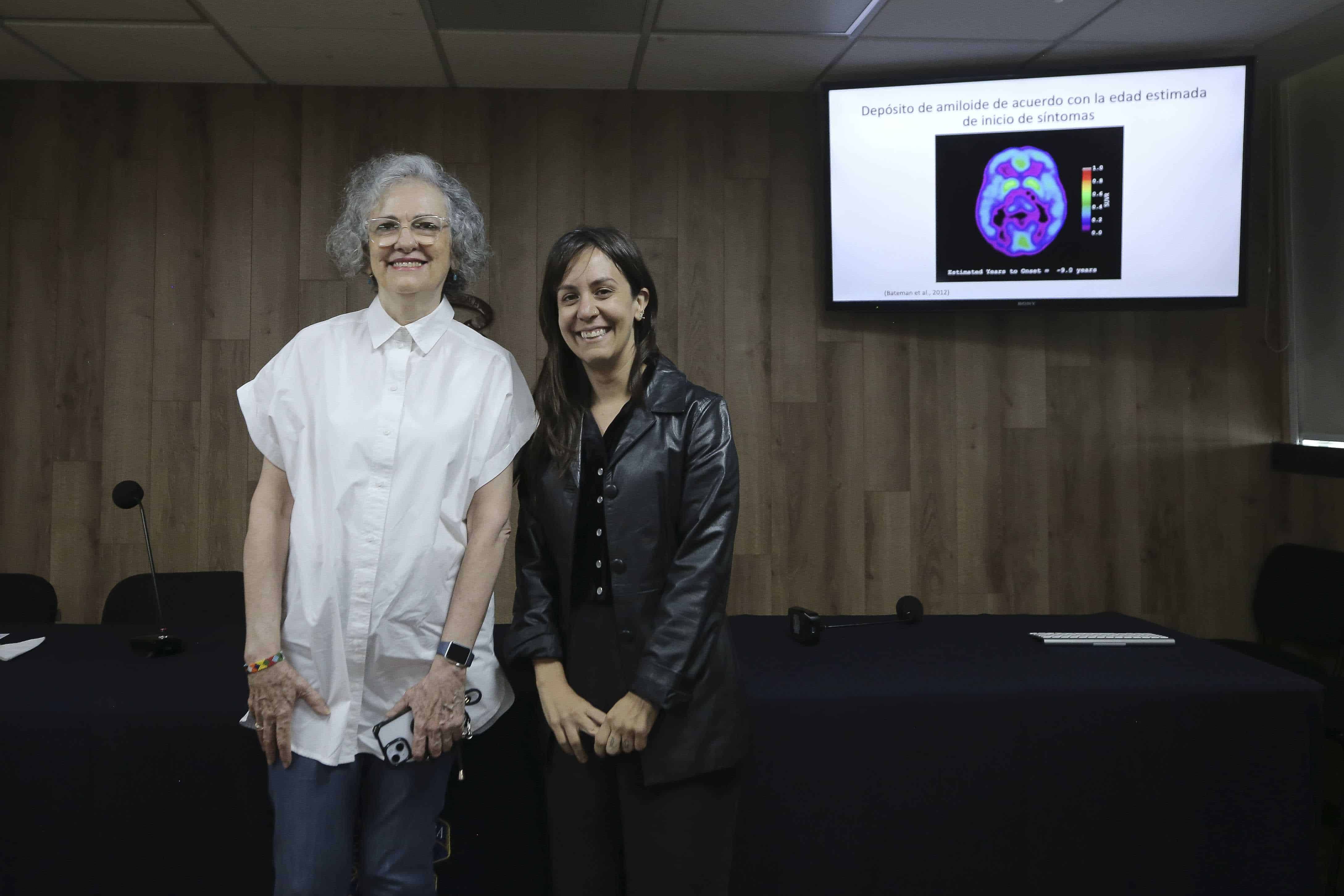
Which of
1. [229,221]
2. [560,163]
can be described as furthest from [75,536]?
[560,163]

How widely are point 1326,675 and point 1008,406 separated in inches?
55.7

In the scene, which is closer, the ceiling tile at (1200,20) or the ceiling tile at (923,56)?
the ceiling tile at (1200,20)

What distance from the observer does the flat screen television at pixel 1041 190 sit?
3.13m

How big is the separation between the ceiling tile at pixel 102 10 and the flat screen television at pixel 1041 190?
7.48ft

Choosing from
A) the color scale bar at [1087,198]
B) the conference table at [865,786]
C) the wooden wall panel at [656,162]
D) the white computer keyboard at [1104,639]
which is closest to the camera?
the conference table at [865,786]

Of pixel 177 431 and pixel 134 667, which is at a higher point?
pixel 177 431

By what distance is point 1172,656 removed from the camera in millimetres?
1900

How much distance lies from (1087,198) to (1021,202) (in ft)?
0.79

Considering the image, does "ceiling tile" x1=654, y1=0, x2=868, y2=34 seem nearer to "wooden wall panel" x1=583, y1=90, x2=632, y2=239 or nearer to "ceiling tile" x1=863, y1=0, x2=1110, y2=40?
"ceiling tile" x1=863, y1=0, x2=1110, y2=40

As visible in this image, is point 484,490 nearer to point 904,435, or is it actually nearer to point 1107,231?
point 904,435

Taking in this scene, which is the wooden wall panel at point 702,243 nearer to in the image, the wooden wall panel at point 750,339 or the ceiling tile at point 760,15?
the wooden wall panel at point 750,339

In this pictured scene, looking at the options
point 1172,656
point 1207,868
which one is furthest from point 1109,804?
point 1172,656

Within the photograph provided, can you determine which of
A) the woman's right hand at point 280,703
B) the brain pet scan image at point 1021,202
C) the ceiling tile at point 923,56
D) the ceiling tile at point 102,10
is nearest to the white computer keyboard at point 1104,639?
the woman's right hand at point 280,703

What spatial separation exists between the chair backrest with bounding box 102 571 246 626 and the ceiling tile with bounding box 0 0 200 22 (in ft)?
6.05
